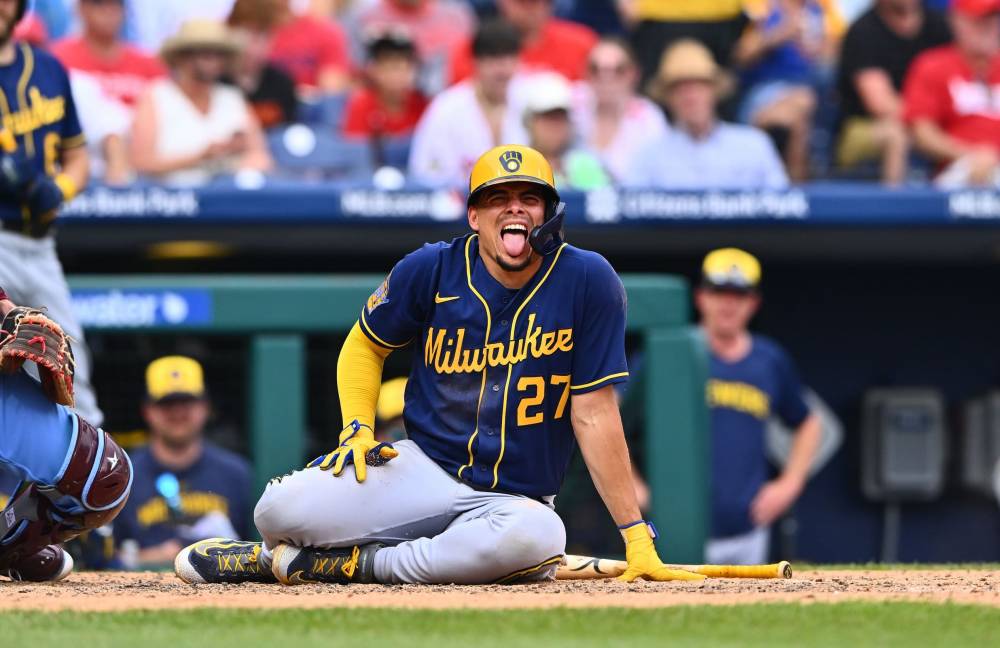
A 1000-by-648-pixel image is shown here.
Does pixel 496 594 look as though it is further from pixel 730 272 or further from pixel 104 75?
pixel 104 75

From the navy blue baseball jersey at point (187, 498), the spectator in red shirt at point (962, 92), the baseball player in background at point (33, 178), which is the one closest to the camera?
the baseball player in background at point (33, 178)

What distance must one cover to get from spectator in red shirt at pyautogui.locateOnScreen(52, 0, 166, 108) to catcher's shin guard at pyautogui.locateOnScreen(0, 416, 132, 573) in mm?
3928

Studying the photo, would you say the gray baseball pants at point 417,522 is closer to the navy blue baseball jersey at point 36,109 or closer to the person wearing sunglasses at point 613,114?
the navy blue baseball jersey at point 36,109

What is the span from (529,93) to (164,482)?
8.64ft

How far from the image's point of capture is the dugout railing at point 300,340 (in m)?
6.60

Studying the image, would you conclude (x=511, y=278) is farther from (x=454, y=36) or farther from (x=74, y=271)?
(x=454, y=36)

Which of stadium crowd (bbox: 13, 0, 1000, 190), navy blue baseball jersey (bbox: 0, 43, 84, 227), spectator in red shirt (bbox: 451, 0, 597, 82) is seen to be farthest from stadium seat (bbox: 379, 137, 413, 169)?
navy blue baseball jersey (bbox: 0, 43, 84, 227)

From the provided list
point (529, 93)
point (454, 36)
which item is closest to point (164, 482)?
point (529, 93)

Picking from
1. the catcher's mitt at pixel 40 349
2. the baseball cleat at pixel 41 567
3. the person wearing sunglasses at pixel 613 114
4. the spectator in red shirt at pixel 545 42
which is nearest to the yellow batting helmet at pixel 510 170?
the catcher's mitt at pixel 40 349

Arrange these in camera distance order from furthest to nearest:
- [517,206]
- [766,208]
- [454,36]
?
[454,36]
[766,208]
[517,206]

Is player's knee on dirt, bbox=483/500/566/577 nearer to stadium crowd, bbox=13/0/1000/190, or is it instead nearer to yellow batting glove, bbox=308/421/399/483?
yellow batting glove, bbox=308/421/399/483

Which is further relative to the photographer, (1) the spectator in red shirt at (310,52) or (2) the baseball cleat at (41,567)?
(1) the spectator in red shirt at (310,52)

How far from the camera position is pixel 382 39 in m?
8.52

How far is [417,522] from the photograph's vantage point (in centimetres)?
469
